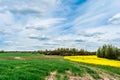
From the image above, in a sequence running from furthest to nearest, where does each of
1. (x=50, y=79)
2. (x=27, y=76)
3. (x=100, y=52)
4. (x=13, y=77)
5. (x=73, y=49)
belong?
(x=73, y=49) → (x=100, y=52) → (x=50, y=79) → (x=27, y=76) → (x=13, y=77)

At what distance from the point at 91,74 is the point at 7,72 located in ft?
43.7

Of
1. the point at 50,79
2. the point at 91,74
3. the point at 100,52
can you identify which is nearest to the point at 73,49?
the point at 100,52

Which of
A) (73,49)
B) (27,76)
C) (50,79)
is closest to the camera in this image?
(27,76)

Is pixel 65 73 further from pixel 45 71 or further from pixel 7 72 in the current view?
pixel 7 72

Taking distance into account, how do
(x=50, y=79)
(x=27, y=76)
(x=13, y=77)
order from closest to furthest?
(x=13, y=77) → (x=27, y=76) → (x=50, y=79)

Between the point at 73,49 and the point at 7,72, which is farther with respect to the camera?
the point at 73,49

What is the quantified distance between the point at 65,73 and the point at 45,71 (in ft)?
10.6

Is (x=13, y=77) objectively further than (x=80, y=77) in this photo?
No

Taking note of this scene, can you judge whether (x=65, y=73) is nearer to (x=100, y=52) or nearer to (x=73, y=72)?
(x=73, y=72)

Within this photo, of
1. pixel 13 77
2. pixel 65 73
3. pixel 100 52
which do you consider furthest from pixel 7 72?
pixel 100 52

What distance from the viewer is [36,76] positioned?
24.1 metres

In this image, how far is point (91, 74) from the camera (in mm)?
32500

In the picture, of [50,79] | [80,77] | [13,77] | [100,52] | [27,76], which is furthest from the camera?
[100,52]

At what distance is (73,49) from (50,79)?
96.7m
